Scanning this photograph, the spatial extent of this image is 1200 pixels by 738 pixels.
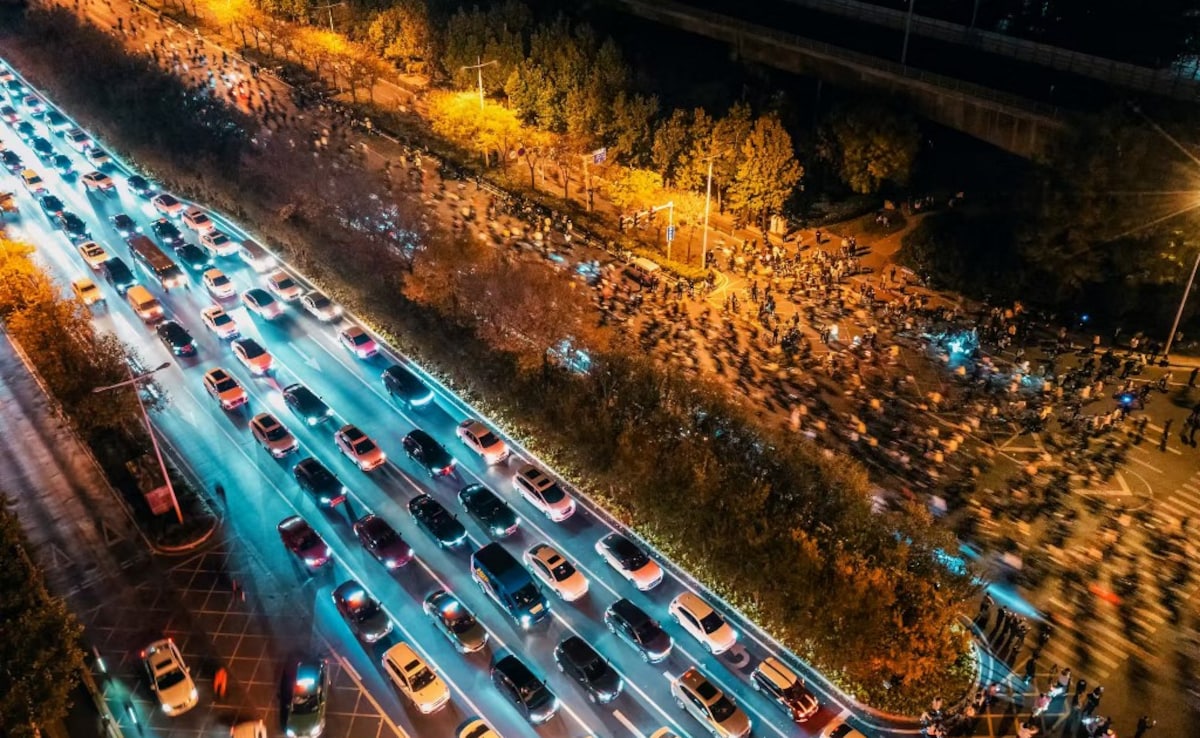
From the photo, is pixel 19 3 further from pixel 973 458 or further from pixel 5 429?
pixel 973 458

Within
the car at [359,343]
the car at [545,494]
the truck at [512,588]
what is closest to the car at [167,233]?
the car at [359,343]

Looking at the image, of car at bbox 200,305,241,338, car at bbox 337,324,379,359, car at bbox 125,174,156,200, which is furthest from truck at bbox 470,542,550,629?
car at bbox 125,174,156,200

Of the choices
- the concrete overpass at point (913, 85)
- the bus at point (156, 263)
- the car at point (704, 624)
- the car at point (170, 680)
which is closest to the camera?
the car at point (170, 680)

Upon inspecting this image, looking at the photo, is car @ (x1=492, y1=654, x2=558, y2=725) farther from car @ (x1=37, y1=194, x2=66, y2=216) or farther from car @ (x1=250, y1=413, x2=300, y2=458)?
car @ (x1=37, y1=194, x2=66, y2=216)

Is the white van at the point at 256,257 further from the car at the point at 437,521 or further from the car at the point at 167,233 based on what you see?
the car at the point at 437,521

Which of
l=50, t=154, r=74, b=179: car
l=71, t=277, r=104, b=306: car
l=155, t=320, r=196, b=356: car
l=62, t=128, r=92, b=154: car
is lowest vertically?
l=155, t=320, r=196, b=356: car

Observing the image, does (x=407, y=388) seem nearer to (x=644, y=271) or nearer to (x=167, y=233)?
(x=644, y=271)
